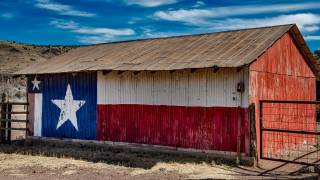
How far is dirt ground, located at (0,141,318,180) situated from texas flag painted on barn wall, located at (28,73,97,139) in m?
1.44

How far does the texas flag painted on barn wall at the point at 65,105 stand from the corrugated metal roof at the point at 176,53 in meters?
0.49

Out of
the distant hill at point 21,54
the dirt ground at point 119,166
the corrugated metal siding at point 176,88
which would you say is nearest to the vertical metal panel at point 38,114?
the dirt ground at point 119,166

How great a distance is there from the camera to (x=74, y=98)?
57.8ft

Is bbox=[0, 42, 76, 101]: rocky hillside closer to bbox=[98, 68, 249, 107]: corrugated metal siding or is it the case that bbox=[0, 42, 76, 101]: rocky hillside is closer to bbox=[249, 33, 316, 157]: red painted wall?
bbox=[98, 68, 249, 107]: corrugated metal siding

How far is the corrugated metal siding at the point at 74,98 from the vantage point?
17.1m

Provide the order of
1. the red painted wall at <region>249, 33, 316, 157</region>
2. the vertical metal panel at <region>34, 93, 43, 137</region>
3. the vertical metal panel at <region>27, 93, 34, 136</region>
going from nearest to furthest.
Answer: the red painted wall at <region>249, 33, 316, 157</region> < the vertical metal panel at <region>34, 93, 43, 137</region> < the vertical metal panel at <region>27, 93, 34, 136</region>

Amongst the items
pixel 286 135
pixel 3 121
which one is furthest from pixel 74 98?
pixel 286 135

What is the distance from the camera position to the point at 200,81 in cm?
1453

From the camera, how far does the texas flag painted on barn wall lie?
56.3 feet

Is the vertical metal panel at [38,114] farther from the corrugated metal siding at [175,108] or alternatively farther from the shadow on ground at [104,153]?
the corrugated metal siding at [175,108]

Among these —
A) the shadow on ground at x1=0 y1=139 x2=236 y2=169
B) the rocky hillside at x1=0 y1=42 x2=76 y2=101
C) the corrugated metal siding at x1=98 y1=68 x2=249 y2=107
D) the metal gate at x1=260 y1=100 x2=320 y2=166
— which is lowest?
the shadow on ground at x1=0 y1=139 x2=236 y2=169

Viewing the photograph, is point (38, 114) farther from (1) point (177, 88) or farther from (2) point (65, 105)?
(1) point (177, 88)

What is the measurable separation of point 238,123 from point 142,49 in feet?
19.8

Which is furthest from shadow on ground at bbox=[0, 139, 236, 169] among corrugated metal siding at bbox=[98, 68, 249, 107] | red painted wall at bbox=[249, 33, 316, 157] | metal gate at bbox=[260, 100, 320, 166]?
red painted wall at bbox=[249, 33, 316, 157]
